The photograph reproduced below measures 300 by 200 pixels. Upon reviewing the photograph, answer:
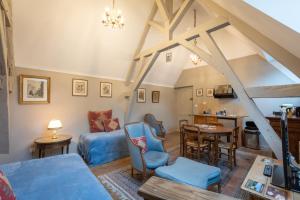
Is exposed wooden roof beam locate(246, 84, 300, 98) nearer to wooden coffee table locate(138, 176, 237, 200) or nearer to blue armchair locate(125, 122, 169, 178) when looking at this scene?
blue armchair locate(125, 122, 169, 178)

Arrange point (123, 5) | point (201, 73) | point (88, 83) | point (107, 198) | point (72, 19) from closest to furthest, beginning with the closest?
point (107, 198) → point (72, 19) → point (123, 5) → point (88, 83) → point (201, 73)

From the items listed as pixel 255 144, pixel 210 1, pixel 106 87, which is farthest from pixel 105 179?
pixel 255 144

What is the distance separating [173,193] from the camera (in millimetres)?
794

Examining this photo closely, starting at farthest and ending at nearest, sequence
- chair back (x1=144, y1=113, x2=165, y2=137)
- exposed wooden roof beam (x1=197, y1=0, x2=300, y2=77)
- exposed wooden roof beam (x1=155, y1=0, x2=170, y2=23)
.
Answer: chair back (x1=144, y1=113, x2=165, y2=137) < exposed wooden roof beam (x1=155, y1=0, x2=170, y2=23) < exposed wooden roof beam (x1=197, y1=0, x2=300, y2=77)

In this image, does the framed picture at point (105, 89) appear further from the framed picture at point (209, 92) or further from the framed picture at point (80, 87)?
the framed picture at point (209, 92)

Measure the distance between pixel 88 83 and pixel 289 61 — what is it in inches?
174

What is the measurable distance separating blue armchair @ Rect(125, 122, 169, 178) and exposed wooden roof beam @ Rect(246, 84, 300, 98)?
1808 millimetres

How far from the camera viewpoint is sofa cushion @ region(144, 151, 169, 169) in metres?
2.65

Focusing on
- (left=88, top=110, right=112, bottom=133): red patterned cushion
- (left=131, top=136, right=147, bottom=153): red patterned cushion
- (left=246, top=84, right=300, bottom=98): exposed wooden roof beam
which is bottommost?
(left=131, top=136, right=147, bottom=153): red patterned cushion

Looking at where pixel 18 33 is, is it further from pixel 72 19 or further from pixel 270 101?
pixel 270 101

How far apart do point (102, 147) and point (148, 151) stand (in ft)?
3.95

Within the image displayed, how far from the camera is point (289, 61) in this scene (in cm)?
235

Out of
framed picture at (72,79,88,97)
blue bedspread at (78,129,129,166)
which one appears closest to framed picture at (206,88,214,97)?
blue bedspread at (78,129,129,166)

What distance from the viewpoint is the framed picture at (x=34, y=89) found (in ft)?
11.3
